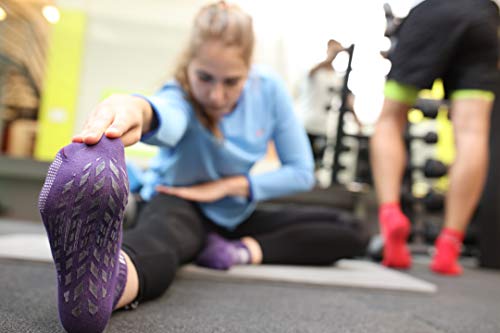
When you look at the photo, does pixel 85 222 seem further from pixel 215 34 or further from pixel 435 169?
pixel 435 169

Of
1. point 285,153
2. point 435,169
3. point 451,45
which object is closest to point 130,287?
point 285,153

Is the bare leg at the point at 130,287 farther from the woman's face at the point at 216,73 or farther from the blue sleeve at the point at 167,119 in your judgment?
the woman's face at the point at 216,73

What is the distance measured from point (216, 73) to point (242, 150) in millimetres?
248

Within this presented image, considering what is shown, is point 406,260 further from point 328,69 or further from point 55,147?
point 55,147

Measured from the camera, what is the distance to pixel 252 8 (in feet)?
11.4

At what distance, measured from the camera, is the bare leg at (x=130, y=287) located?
0.57 m

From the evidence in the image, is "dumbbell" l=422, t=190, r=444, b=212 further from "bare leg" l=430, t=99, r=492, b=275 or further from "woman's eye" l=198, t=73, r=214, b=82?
"woman's eye" l=198, t=73, r=214, b=82

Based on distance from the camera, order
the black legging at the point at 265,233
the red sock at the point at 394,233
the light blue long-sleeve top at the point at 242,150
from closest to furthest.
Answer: the black legging at the point at 265,233, the light blue long-sleeve top at the point at 242,150, the red sock at the point at 394,233

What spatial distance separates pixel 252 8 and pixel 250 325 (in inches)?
125

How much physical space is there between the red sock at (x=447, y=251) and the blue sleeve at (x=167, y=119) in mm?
890

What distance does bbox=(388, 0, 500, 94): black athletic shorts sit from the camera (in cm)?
143

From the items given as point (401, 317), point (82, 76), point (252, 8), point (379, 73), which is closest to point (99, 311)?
point (401, 317)

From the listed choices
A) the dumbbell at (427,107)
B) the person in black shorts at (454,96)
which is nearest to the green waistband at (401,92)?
the person in black shorts at (454,96)

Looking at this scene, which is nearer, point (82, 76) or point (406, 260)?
point (406, 260)
